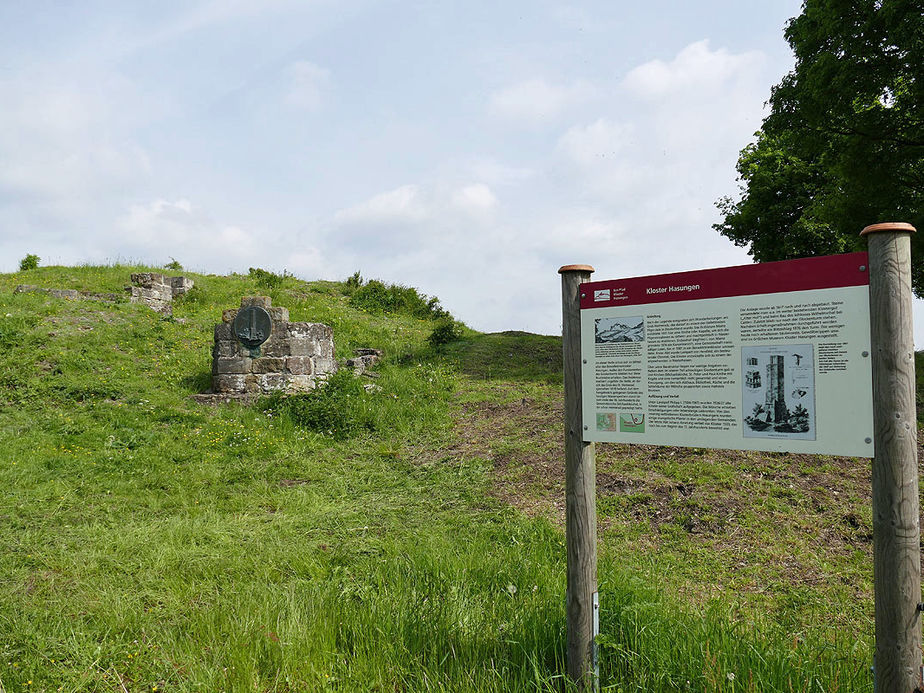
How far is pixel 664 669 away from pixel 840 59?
39.0ft

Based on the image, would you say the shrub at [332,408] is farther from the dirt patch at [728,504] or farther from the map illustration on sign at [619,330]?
the map illustration on sign at [619,330]

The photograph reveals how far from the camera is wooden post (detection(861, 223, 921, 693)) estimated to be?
2531 millimetres

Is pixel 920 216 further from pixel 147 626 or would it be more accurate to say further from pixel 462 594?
pixel 147 626

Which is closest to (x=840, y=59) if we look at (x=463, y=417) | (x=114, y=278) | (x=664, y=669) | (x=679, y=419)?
(x=463, y=417)

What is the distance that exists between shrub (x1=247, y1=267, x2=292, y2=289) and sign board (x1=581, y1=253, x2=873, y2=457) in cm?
1779

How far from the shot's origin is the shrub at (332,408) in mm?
9516

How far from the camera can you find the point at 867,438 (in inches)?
102

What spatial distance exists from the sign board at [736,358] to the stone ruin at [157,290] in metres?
15.2

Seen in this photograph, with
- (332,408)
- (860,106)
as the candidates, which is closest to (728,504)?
(332,408)

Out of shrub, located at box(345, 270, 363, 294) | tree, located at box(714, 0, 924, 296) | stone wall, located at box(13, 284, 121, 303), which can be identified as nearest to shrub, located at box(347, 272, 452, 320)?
shrub, located at box(345, 270, 363, 294)

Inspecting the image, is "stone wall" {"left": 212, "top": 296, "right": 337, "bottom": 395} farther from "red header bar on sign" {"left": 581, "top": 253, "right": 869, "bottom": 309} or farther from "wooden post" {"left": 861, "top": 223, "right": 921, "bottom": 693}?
"wooden post" {"left": 861, "top": 223, "right": 921, "bottom": 693}

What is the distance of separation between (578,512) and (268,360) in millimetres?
8493

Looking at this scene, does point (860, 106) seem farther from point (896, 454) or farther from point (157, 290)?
point (157, 290)

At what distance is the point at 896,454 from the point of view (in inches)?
99.7
